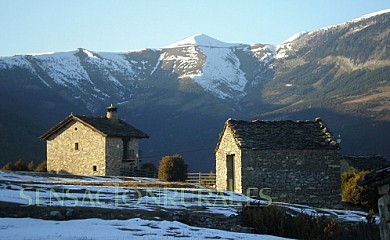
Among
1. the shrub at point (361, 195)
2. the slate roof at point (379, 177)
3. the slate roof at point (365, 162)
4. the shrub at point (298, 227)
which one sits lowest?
the shrub at point (298, 227)

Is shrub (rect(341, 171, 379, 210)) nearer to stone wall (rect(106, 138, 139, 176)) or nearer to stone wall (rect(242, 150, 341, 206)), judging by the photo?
stone wall (rect(242, 150, 341, 206))

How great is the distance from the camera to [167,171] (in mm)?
45000

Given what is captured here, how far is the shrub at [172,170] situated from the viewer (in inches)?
1768

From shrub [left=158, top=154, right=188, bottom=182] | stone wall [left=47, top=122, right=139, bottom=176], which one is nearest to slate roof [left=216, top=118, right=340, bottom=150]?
shrub [left=158, top=154, right=188, bottom=182]

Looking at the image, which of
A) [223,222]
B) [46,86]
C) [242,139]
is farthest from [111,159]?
[46,86]

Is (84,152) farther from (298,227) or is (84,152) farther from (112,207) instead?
(298,227)

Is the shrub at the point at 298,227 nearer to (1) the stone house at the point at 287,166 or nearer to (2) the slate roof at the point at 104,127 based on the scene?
(1) the stone house at the point at 287,166

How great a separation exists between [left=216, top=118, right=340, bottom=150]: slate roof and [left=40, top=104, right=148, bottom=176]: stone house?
54.8 ft

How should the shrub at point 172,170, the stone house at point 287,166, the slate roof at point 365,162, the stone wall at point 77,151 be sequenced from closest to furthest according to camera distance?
1. the stone house at point 287,166
2. the shrub at point 172,170
3. the slate roof at point 365,162
4. the stone wall at point 77,151

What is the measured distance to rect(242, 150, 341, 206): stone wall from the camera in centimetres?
3400

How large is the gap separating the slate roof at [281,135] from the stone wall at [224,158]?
0.58 meters

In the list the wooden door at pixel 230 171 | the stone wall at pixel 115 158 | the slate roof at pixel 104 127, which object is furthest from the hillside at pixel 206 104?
the wooden door at pixel 230 171

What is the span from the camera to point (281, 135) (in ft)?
118

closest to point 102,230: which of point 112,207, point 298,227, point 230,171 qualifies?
point 112,207
